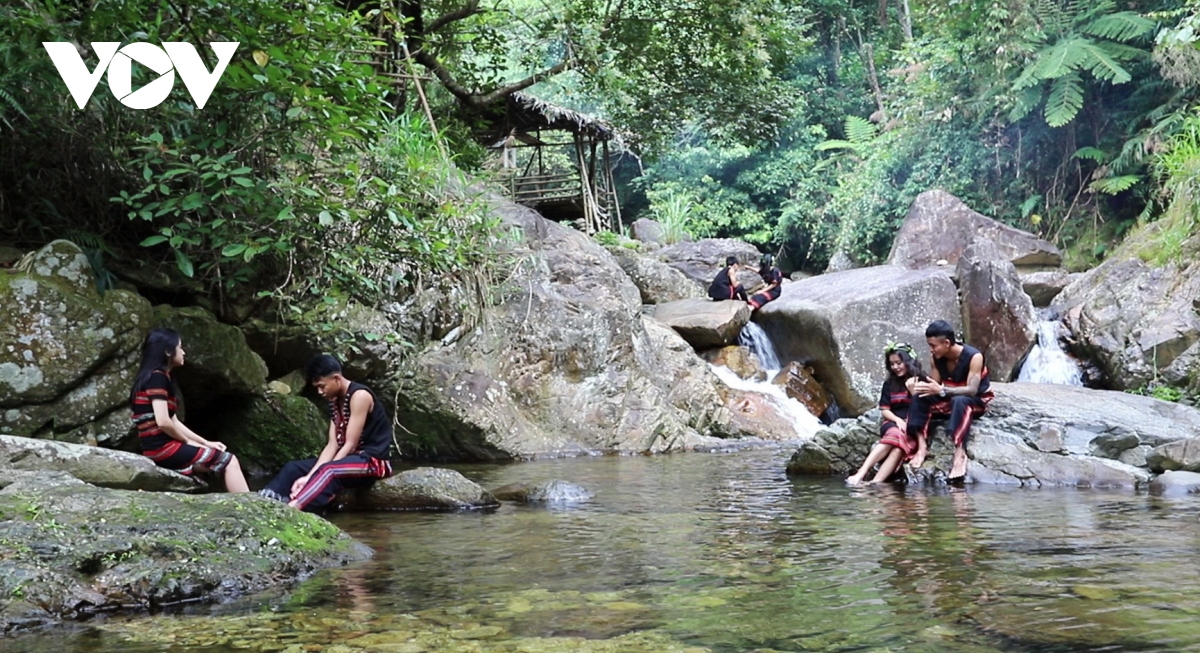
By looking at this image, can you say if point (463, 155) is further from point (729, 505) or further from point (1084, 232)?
point (1084, 232)

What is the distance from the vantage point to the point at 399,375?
404 inches

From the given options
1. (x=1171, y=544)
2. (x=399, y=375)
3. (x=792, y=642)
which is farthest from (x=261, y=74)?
(x=1171, y=544)

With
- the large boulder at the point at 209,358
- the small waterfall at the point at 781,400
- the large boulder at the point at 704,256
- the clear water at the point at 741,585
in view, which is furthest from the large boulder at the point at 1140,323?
the large boulder at the point at 209,358

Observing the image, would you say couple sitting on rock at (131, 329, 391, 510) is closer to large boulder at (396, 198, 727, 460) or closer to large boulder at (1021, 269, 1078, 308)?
large boulder at (396, 198, 727, 460)

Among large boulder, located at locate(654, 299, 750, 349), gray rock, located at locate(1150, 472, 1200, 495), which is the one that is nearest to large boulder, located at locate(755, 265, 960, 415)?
large boulder, located at locate(654, 299, 750, 349)

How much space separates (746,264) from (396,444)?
13.3 metres

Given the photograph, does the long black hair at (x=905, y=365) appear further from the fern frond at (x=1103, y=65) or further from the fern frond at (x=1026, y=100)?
the fern frond at (x=1026, y=100)

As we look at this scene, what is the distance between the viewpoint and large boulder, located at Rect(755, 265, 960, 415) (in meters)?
14.3

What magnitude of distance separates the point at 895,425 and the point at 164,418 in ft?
18.6

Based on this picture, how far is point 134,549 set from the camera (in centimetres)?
407

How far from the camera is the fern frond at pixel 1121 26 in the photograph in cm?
1869

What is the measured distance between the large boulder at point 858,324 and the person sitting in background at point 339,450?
8897mm

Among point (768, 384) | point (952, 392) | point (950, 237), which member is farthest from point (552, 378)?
point (950, 237)

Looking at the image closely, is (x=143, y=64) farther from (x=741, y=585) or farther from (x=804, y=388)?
(x=804, y=388)
